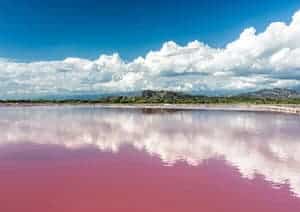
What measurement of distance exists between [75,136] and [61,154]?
5.56 m

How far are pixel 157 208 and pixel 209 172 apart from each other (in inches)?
146

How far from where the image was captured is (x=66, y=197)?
26.6 ft

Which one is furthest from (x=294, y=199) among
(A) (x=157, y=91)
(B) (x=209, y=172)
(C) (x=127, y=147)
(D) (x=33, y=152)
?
(A) (x=157, y=91)

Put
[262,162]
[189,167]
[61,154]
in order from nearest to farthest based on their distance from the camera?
1. [189,167]
2. [262,162]
3. [61,154]

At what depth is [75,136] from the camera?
19234mm

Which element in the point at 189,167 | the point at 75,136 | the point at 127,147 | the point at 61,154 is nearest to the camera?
the point at 189,167

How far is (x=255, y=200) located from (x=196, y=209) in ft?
5.56

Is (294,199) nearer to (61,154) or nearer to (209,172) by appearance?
(209,172)

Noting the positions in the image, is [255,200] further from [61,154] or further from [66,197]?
[61,154]

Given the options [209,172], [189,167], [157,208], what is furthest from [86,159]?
[157,208]

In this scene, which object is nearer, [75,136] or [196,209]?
[196,209]

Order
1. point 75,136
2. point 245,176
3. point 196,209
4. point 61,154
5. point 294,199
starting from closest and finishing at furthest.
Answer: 1. point 196,209
2. point 294,199
3. point 245,176
4. point 61,154
5. point 75,136

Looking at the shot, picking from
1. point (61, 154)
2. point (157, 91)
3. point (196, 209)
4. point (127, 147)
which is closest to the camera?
point (196, 209)

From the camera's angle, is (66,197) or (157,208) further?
(66,197)
